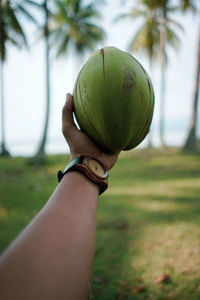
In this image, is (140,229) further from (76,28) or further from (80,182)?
(76,28)

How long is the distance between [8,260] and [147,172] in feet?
22.8

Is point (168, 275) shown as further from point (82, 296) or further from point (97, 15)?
point (97, 15)

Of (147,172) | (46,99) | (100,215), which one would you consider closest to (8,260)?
(100,215)

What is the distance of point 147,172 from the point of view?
24.4 ft

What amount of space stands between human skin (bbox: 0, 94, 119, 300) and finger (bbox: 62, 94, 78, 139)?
47cm

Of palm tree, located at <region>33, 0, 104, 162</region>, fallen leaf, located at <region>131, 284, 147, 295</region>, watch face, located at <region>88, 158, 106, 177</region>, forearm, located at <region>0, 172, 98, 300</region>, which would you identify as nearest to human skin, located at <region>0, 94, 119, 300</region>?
forearm, located at <region>0, 172, 98, 300</region>

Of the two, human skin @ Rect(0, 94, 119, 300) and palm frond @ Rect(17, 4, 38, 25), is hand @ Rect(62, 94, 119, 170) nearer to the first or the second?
human skin @ Rect(0, 94, 119, 300)

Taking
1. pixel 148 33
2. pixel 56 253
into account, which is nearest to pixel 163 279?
pixel 56 253

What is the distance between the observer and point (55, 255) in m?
0.73

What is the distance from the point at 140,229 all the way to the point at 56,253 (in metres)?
2.81

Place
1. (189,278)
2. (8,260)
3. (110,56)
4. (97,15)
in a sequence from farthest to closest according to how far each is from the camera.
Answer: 1. (97,15)
2. (189,278)
3. (110,56)
4. (8,260)

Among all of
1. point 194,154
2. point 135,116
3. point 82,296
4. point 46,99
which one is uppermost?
point 135,116

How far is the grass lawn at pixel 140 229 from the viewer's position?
214cm

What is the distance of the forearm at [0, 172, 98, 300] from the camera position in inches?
26.0
